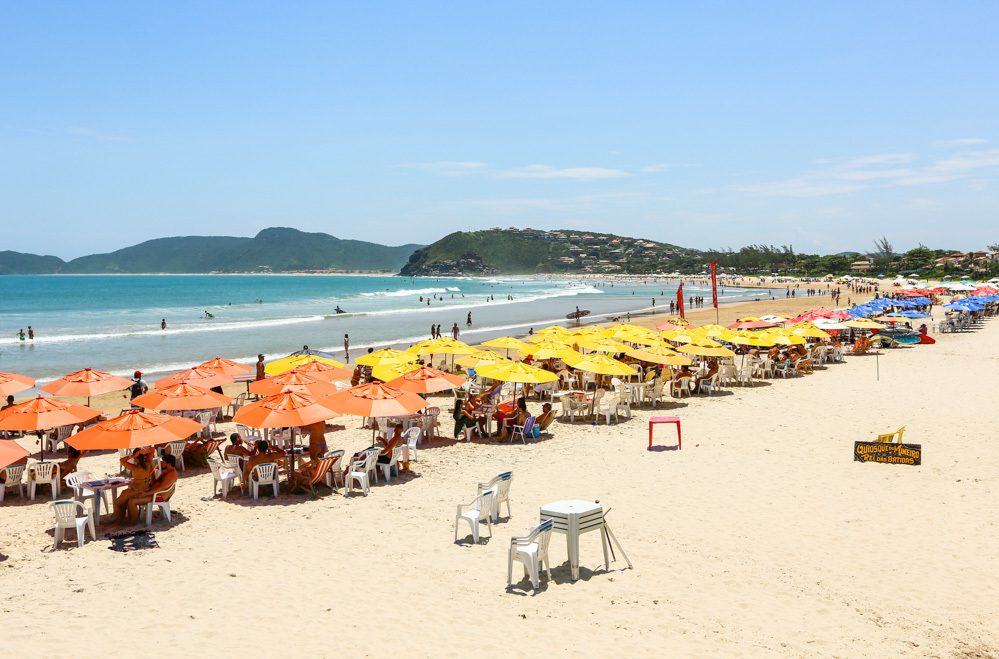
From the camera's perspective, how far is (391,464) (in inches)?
415

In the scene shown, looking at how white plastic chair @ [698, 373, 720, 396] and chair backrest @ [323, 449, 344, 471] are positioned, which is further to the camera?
white plastic chair @ [698, 373, 720, 396]

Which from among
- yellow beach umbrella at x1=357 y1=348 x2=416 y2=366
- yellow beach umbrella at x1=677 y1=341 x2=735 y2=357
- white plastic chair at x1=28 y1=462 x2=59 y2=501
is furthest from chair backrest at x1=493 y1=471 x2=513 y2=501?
yellow beach umbrella at x1=677 y1=341 x2=735 y2=357

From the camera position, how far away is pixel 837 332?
2788 cm

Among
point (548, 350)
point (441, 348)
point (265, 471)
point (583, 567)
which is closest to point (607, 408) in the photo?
point (548, 350)

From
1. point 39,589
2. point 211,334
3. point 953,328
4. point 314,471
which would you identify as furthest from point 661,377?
point 211,334

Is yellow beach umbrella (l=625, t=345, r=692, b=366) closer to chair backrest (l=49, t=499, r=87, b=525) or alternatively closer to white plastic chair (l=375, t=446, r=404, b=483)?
white plastic chair (l=375, t=446, r=404, b=483)

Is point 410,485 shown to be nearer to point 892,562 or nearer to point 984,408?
point 892,562

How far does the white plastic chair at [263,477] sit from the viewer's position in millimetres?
9523

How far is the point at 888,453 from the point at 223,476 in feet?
31.6

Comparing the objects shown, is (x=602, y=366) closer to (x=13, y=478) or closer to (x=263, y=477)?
(x=263, y=477)

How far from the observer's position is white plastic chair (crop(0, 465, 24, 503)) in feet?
31.0

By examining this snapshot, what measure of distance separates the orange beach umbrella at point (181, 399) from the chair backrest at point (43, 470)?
1656 millimetres

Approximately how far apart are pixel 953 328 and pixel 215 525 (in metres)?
33.8

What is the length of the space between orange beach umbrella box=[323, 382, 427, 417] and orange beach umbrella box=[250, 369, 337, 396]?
5.54 feet
